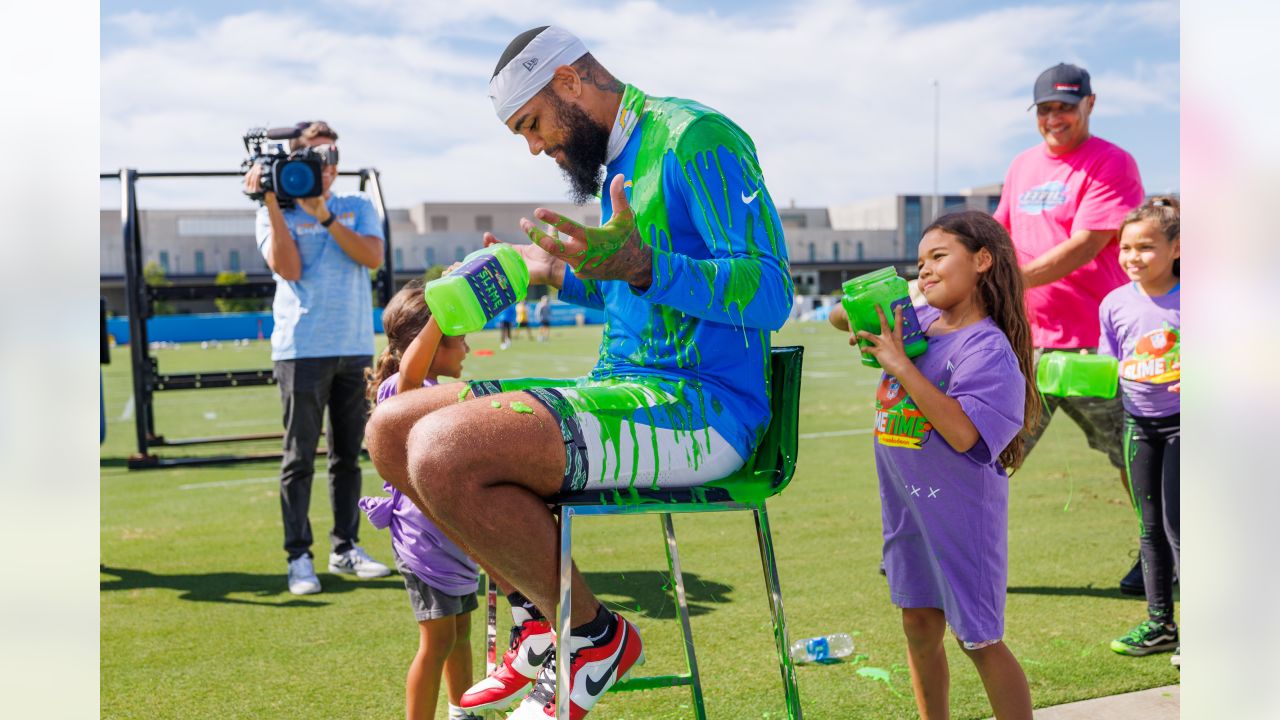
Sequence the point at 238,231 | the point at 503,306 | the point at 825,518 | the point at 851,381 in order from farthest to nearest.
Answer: the point at 238,231, the point at 851,381, the point at 825,518, the point at 503,306

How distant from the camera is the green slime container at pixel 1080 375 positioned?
3.86 meters

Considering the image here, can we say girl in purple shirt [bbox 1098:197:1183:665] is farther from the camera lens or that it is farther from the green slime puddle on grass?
the camera lens

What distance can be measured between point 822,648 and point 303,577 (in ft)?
7.88

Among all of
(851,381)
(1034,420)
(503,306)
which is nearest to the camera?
(503,306)

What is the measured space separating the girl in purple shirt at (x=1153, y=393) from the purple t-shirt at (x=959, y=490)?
4.29 ft

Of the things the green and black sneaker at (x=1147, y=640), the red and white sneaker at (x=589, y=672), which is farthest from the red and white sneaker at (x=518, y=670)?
the green and black sneaker at (x=1147, y=640)

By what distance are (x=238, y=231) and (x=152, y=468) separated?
7014 centimetres

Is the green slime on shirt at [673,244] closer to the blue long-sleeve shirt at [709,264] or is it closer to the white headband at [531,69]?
the blue long-sleeve shirt at [709,264]

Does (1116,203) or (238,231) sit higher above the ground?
(238,231)

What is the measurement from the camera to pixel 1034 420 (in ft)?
9.24

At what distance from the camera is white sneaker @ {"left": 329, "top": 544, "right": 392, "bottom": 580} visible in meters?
4.98
